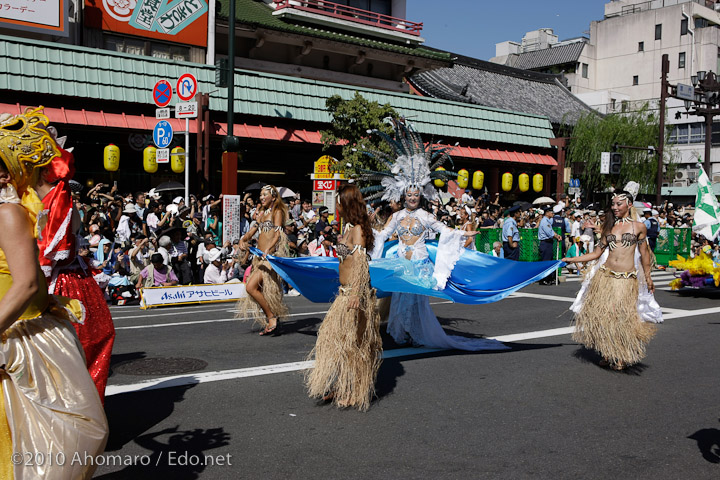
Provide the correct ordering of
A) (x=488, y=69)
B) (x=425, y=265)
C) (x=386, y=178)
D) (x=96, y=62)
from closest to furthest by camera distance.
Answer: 1. (x=425, y=265)
2. (x=386, y=178)
3. (x=96, y=62)
4. (x=488, y=69)

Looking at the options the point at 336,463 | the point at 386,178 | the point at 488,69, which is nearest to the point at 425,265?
the point at 386,178

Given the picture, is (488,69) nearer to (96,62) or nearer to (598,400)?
(96,62)

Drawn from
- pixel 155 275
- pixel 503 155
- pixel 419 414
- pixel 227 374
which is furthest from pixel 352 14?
pixel 419 414

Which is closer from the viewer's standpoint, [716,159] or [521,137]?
[521,137]

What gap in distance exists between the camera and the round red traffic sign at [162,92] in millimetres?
18312

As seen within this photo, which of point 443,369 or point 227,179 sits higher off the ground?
point 227,179

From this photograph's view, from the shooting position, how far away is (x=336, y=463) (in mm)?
4625

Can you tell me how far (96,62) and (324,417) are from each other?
16574 mm

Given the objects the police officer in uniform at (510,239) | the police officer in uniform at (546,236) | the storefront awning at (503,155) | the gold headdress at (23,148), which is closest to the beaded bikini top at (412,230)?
the gold headdress at (23,148)

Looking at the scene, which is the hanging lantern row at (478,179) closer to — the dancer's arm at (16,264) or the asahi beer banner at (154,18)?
the asahi beer banner at (154,18)

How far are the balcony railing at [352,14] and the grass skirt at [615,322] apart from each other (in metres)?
22.5

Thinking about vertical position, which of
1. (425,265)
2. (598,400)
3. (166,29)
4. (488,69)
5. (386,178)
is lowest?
(598,400)

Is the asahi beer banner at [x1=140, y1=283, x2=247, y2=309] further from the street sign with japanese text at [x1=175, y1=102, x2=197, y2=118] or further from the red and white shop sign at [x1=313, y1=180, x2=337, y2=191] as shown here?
the red and white shop sign at [x1=313, y1=180, x2=337, y2=191]

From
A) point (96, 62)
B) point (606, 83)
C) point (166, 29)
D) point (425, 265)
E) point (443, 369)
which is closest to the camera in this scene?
point (443, 369)
